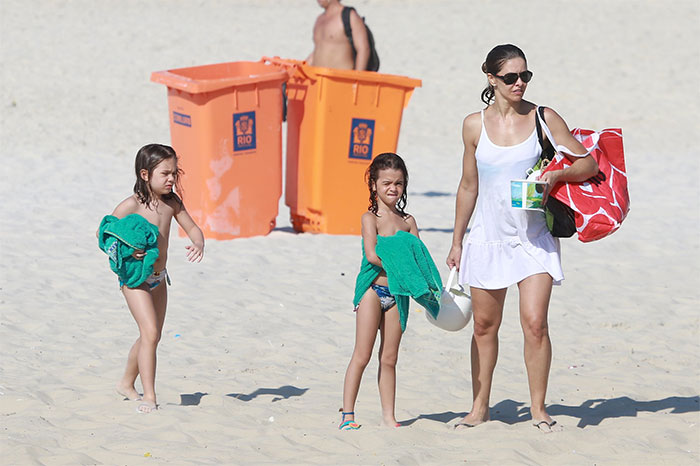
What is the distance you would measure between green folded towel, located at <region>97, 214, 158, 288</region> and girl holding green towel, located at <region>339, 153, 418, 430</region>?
98 centimetres

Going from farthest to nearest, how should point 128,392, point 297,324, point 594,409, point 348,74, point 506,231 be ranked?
1. point 348,74
2. point 297,324
3. point 594,409
4. point 128,392
5. point 506,231

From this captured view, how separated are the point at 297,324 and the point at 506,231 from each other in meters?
2.43

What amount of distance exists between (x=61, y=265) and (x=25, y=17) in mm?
13593

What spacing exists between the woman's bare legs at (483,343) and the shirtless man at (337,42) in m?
4.52

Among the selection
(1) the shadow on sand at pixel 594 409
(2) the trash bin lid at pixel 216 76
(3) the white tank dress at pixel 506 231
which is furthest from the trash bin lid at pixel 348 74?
(3) the white tank dress at pixel 506 231

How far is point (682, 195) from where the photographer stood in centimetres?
1111

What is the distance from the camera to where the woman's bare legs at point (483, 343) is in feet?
15.1

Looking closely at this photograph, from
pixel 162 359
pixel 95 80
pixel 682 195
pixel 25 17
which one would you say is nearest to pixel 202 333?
pixel 162 359

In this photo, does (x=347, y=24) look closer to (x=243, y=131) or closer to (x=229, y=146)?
(x=243, y=131)

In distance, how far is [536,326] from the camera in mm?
4441

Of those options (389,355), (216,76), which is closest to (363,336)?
(389,355)

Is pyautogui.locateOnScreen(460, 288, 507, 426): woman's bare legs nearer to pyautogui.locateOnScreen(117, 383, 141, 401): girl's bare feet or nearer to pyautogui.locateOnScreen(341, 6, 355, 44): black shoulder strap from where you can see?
pyautogui.locateOnScreen(117, 383, 141, 401): girl's bare feet

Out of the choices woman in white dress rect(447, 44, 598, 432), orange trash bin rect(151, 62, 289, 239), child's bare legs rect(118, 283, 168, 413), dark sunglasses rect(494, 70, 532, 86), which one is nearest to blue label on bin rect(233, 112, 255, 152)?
orange trash bin rect(151, 62, 289, 239)

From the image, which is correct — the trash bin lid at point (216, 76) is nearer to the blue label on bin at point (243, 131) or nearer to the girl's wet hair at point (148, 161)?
the blue label on bin at point (243, 131)
